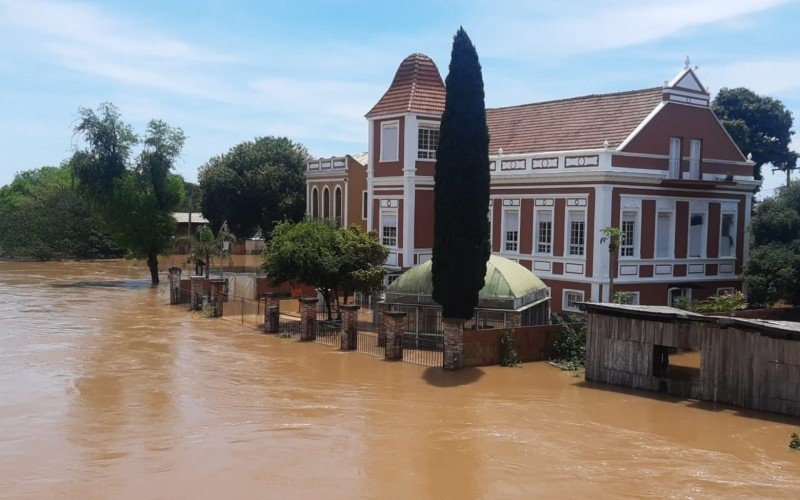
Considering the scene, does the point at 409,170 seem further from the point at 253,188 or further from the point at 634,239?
the point at 253,188

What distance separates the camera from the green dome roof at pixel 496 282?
26.1m

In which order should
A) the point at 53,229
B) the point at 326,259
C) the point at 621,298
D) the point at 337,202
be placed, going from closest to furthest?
the point at 621,298, the point at 326,259, the point at 337,202, the point at 53,229

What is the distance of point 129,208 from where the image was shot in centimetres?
4775

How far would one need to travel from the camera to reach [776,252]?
29391 millimetres

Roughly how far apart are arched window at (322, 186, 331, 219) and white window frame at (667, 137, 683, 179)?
20.6 m

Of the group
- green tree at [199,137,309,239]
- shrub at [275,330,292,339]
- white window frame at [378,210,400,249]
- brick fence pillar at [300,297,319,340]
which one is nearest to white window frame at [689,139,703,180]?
white window frame at [378,210,400,249]

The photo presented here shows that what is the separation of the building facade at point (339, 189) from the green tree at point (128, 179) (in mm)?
9889

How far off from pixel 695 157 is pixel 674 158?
1.18 meters

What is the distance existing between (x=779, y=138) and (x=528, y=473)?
40.7 metres

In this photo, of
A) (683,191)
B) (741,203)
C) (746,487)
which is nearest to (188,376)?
(746,487)

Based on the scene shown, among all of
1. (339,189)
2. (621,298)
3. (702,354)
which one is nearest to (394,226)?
(339,189)

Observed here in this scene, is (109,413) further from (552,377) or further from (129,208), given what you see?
(129,208)

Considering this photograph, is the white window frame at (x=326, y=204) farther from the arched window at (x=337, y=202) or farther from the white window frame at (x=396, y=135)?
the white window frame at (x=396, y=135)

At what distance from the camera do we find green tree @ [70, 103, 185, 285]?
47.7 metres
